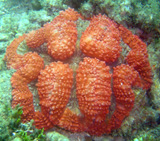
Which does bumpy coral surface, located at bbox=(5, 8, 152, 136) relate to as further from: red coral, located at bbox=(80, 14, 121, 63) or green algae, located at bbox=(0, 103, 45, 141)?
green algae, located at bbox=(0, 103, 45, 141)

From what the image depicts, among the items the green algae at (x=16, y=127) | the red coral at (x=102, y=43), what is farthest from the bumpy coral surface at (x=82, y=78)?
the green algae at (x=16, y=127)

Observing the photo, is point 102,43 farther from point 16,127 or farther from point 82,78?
point 16,127

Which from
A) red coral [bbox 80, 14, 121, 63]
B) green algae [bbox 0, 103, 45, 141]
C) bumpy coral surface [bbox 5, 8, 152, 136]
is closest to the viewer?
green algae [bbox 0, 103, 45, 141]

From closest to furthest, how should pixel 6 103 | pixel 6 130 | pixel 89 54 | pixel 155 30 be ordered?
1. pixel 6 130
2. pixel 6 103
3. pixel 89 54
4. pixel 155 30

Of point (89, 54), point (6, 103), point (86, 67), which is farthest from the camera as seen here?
point (89, 54)

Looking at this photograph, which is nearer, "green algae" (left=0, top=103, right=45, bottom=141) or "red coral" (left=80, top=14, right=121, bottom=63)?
"green algae" (left=0, top=103, right=45, bottom=141)

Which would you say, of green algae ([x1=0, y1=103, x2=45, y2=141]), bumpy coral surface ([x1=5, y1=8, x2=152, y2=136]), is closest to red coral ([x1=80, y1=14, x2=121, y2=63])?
bumpy coral surface ([x1=5, y1=8, x2=152, y2=136])

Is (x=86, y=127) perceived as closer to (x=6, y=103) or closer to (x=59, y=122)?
(x=59, y=122)

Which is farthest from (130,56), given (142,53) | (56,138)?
(56,138)

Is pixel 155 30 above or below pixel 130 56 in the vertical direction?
above
